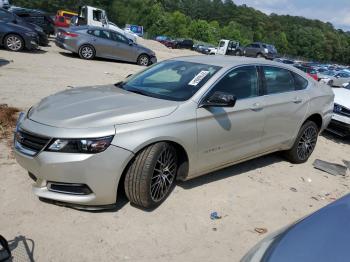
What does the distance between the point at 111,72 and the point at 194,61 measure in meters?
9.71

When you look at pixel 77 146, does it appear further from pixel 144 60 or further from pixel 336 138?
pixel 144 60

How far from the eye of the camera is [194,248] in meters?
3.75

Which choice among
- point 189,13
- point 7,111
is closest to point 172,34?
point 189,13

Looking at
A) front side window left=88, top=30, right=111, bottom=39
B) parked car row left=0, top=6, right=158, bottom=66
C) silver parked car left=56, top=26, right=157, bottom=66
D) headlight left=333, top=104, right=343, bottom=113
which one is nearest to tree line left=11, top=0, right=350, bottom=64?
parked car row left=0, top=6, right=158, bottom=66

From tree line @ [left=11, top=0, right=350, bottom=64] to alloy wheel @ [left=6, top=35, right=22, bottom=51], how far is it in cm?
6702

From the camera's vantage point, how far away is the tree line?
8588 cm

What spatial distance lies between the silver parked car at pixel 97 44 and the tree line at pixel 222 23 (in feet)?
213

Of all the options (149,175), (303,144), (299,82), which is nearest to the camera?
(149,175)

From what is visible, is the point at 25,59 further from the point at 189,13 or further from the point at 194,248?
the point at 189,13

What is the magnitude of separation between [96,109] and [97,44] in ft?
45.7

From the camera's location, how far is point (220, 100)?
4449 mm

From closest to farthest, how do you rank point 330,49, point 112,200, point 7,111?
point 112,200 → point 7,111 → point 330,49

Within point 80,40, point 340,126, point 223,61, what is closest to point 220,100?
point 223,61

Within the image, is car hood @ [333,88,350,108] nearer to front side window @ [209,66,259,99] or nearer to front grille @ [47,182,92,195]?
front side window @ [209,66,259,99]
